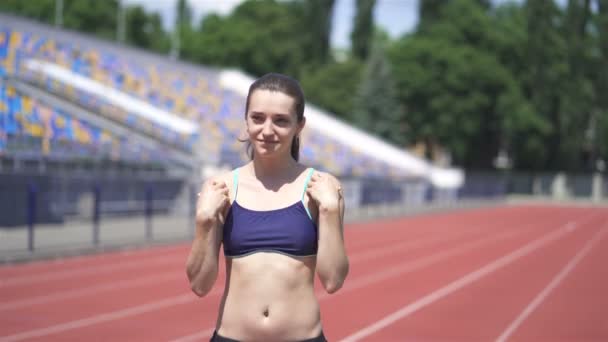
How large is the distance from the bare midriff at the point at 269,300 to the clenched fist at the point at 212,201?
21 centimetres

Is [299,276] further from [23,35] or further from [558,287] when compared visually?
[23,35]

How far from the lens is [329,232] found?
2.91 m

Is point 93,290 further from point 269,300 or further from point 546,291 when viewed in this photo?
point 269,300

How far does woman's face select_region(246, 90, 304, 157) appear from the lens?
296 centimetres

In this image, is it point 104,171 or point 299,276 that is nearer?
point 299,276

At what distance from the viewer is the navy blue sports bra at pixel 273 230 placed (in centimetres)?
294

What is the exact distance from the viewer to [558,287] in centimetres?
1373

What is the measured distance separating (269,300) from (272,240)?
0.21 metres

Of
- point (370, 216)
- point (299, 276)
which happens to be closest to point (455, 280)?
point (299, 276)

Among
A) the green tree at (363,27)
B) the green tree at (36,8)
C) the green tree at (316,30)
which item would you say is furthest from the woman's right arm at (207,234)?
the green tree at (363,27)

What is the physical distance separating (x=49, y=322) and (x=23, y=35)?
77.7 feet

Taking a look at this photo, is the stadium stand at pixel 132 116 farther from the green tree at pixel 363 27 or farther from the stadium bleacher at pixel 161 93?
the green tree at pixel 363 27

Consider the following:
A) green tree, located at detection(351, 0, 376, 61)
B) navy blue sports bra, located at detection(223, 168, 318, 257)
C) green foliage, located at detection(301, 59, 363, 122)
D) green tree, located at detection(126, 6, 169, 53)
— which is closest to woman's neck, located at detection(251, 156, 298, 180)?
navy blue sports bra, located at detection(223, 168, 318, 257)

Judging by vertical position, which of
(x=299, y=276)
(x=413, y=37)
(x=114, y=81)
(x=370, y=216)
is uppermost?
(x=413, y=37)
